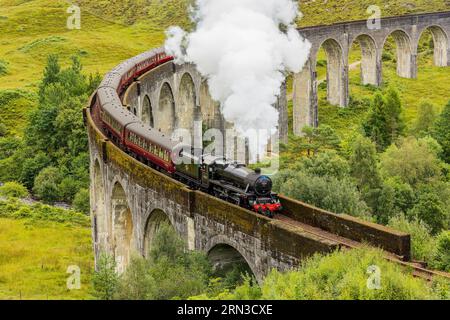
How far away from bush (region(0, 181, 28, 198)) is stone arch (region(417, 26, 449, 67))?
54497mm

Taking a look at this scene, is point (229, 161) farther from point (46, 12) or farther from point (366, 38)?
point (46, 12)

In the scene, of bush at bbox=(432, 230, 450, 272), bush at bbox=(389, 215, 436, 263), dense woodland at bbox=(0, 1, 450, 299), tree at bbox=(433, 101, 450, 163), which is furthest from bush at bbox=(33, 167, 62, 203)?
bush at bbox=(432, 230, 450, 272)

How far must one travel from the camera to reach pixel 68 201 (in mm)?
54000

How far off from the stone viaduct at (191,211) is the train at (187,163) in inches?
31.2

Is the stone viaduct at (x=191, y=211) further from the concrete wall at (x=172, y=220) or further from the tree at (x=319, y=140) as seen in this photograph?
the tree at (x=319, y=140)

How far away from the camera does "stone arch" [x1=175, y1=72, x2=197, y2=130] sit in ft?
185

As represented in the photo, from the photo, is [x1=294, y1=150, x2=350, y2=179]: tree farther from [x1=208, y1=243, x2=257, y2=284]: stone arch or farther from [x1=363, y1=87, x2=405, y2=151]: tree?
[x1=363, y1=87, x2=405, y2=151]: tree

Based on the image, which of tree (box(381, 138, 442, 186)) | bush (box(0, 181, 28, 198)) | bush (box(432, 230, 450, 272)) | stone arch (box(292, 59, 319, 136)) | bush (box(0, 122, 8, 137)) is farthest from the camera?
bush (box(0, 122, 8, 137))

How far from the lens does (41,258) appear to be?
38.9 metres

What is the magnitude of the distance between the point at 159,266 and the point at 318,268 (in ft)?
22.4

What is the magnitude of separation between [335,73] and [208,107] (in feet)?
58.6

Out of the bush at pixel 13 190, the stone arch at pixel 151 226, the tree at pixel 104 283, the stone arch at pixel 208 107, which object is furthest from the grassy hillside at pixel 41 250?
the stone arch at pixel 208 107

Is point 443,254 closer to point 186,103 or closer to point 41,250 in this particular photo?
point 41,250
